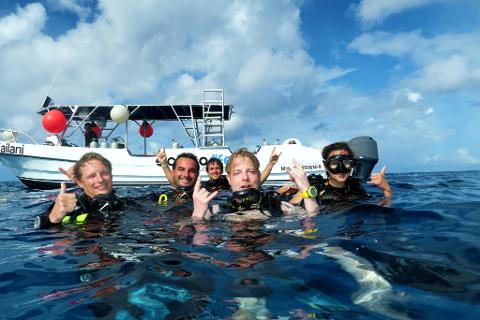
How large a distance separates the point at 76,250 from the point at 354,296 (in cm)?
254

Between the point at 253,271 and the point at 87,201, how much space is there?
3.06 m

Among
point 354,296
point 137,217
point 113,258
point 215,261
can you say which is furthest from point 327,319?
point 137,217

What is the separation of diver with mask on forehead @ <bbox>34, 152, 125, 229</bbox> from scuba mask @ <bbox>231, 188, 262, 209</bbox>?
1728mm

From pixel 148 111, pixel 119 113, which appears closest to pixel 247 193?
pixel 119 113

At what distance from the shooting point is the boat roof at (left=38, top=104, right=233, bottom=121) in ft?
52.0

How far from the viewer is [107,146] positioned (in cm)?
1634

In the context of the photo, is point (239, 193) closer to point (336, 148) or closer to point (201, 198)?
point (201, 198)

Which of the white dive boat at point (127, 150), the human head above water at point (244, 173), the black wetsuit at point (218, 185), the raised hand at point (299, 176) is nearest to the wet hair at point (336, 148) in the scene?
the raised hand at point (299, 176)

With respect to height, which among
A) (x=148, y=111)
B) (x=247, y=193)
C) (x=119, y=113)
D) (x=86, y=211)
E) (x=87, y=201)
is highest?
(x=148, y=111)

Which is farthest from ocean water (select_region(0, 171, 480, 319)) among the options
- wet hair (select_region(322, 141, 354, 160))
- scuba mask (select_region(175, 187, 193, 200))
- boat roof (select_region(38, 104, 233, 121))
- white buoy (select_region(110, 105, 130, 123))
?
boat roof (select_region(38, 104, 233, 121))

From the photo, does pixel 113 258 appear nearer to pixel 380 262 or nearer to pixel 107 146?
pixel 380 262

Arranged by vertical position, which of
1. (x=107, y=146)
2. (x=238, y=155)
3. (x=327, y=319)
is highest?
(x=107, y=146)

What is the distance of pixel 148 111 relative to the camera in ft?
54.1

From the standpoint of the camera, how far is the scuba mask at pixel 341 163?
→ 5.43 metres
